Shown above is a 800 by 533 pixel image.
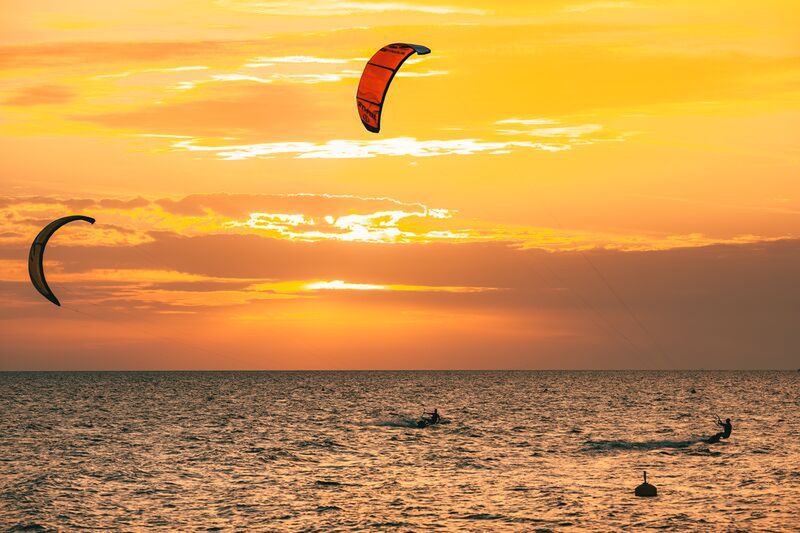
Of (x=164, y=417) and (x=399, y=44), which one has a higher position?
(x=399, y=44)

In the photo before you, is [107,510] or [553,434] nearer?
[107,510]

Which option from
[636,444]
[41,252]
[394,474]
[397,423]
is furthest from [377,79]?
[397,423]

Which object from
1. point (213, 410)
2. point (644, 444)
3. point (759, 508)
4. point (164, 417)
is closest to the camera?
point (759, 508)

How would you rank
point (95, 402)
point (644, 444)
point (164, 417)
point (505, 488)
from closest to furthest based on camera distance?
1. point (505, 488)
2. point (644, 444)
3. point (164, 417)
4. point (95, 402)

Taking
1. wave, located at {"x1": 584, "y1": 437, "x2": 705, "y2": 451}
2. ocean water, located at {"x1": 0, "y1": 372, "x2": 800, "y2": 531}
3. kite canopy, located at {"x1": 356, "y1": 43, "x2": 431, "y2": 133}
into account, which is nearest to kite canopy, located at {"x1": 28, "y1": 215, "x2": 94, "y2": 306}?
ocean water, located at {"x1": 0, "y1": 372, "x2": 800, "y2": 531}

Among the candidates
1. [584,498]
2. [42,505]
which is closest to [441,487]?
[584,498]

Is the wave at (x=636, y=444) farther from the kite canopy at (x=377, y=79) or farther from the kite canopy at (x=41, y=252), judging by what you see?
the kite canopy at (x=41, y=252)

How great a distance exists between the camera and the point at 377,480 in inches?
1548

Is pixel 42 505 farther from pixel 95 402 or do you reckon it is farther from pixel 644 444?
pixel 95 402

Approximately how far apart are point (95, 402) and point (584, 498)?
92.7 m

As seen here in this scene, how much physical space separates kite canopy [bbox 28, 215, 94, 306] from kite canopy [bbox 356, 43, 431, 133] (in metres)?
18.8

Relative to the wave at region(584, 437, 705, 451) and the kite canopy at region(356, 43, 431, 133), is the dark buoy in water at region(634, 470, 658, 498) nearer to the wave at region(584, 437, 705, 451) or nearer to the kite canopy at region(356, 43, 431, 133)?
the kite canopy at region(356, 43, 431, 133)

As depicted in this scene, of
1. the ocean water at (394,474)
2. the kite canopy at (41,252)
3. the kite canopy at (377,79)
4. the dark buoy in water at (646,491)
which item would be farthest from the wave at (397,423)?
the kite canopy at (377,79)

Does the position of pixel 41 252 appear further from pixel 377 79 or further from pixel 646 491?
pixel 646 491
